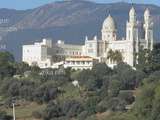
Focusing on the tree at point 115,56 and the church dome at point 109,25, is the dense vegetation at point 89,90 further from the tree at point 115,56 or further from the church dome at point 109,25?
the church dome at point 109,25

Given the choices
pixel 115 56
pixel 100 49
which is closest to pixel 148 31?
pixel 100 49

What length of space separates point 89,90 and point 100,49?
34452 millimetres

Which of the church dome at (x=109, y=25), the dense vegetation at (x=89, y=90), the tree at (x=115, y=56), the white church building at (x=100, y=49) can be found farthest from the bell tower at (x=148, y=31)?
the dense vegetation at (x=89, y=90)

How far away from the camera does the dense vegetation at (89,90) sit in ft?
228

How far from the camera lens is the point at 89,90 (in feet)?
308

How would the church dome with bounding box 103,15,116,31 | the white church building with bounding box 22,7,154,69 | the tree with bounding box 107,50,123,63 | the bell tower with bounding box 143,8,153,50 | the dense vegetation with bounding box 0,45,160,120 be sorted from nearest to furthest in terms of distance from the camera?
the dense vegetation with bounding box 0,45,160,120, the tree with bounding box 107,50,123,63, the white church building with bounding box 22,7,154,69, the bell tower with bounding box 143,8,153,50, the church dome with bounding box 103,15,116,31

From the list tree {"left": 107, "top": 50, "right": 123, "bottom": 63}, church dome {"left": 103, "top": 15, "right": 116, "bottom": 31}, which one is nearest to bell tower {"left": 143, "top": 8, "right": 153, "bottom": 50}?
tree {"left": 107, "top": 50, "right": 123, "bottom": 63}

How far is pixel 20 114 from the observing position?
80000 millimetres

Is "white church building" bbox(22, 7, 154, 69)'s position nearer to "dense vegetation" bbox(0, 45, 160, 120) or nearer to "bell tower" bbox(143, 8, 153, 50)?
"bell tower" bbox(143, 8, 153, 50)

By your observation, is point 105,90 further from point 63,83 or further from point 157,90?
point 157,90

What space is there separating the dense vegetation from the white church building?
21.6 feet

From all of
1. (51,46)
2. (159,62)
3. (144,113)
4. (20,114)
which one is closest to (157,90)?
(144,113)

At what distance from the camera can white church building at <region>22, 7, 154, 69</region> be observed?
120750 mm

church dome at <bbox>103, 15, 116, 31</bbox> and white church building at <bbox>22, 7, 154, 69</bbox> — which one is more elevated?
church dome at <bbox>103, 15, 116, 31</bbox>
